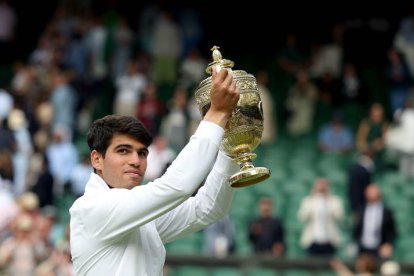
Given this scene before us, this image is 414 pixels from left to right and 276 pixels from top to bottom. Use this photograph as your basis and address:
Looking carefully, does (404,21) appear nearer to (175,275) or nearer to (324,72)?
(324,72)

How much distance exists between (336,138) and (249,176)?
1366 centimetres

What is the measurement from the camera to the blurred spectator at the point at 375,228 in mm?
14414

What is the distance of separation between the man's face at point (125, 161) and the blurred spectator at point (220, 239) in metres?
9.36

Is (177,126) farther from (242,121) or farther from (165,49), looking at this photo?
(242,121)

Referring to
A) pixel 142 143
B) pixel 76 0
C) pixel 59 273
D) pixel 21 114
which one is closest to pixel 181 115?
pixel 21 114

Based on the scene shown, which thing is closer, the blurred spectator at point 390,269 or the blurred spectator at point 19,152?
the blurred spectator at point 390,269

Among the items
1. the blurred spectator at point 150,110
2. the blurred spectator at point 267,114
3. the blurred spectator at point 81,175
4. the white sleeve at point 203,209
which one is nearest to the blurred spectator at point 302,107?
the blurred spectator at point 267,114

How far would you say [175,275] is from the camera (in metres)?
13.5

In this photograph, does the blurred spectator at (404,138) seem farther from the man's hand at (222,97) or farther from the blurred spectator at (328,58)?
the man's hand at (222,97)

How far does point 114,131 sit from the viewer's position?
514 cm

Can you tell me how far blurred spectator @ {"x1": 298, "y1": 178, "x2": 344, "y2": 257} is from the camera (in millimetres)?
14820

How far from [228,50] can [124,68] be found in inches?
96.0

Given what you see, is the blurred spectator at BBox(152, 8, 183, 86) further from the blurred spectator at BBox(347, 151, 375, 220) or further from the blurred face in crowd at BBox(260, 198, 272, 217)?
the blurred face in crowd at BBox(260, 198, 272, 217)

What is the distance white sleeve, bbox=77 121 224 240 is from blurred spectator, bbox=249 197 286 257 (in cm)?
933
